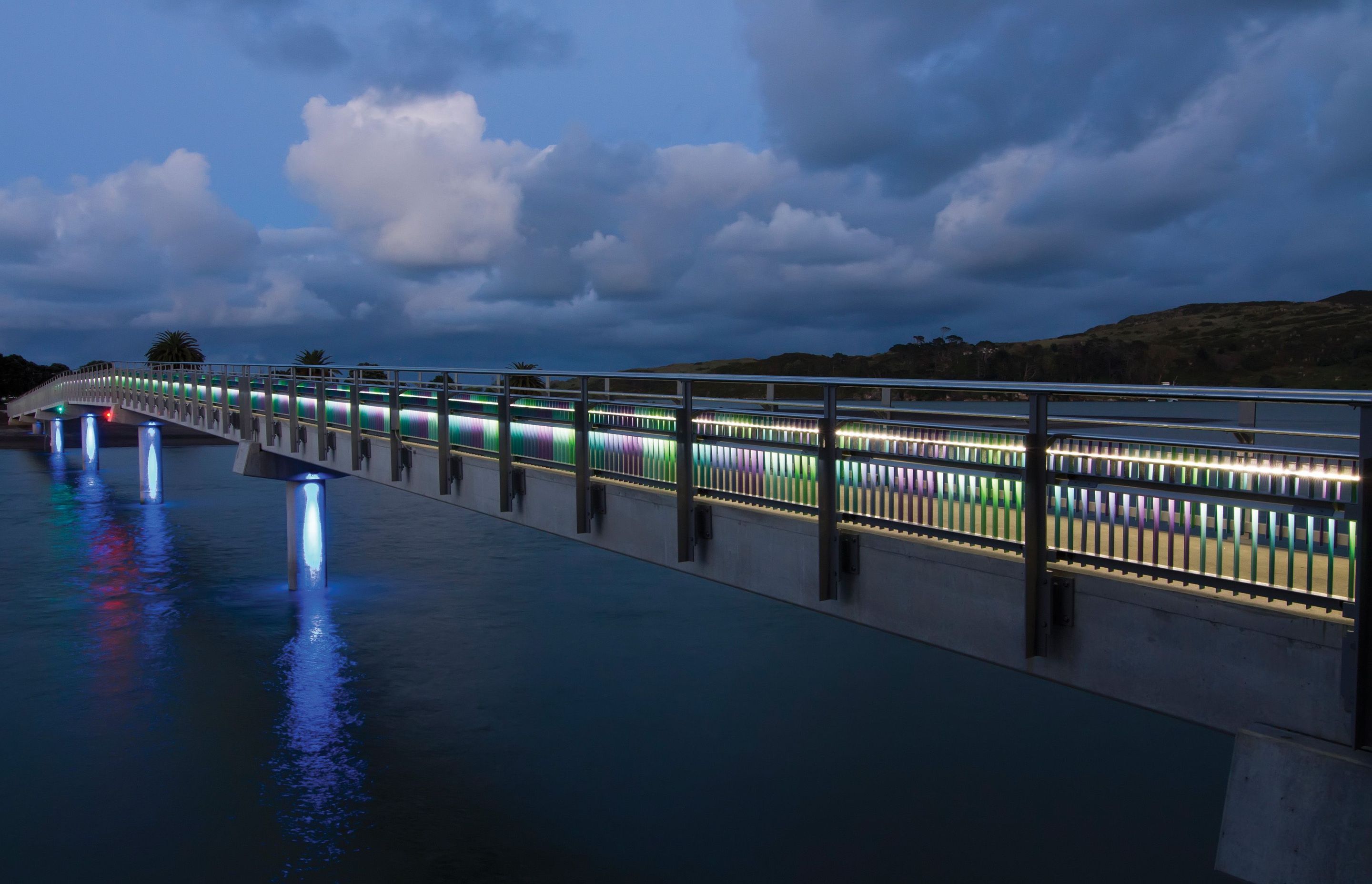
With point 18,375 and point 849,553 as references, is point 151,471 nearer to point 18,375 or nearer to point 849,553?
point 849,553

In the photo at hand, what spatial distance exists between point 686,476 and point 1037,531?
4102 millimetres

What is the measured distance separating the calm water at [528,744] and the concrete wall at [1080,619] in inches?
412

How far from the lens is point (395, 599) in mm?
34688

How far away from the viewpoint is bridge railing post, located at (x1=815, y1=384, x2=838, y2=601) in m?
7.76

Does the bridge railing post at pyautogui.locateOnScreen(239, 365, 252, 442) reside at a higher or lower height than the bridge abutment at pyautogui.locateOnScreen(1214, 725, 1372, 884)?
higher

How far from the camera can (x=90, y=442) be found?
6531cm

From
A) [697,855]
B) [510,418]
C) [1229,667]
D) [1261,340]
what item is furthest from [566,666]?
[1261,340]

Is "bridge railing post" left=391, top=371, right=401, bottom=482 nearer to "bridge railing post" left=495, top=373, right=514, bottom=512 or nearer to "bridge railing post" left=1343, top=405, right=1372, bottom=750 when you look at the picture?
"bridge railing post" left=495, top=373, right=514, bottom=512

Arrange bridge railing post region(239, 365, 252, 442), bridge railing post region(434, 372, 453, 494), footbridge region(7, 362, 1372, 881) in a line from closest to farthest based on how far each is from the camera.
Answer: footbridge region(7, 362, 1372, 881), bridge railing post region(434, 372, 453, 494), bridge railing post region(239, 365, 252, 442)

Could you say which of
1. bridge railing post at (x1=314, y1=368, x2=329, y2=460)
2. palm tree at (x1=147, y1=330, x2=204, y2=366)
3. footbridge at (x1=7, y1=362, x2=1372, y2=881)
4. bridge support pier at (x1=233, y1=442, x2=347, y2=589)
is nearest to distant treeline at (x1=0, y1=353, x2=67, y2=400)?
palm tree at (x1=147, y1=330, x2=204, y2=366)

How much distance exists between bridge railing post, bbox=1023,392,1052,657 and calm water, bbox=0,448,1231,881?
12834 mm

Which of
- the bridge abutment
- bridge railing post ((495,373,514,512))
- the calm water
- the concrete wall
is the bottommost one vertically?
the calm water

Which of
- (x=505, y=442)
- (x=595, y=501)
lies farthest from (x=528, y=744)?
(x=595, y=501)

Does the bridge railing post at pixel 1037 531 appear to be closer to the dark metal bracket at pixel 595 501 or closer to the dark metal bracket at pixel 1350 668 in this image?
the dark metal bracket at pixel 1350 668
